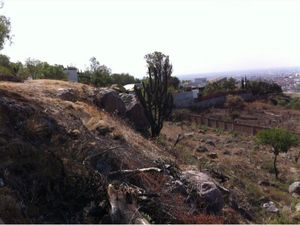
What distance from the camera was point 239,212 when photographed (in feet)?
40.2

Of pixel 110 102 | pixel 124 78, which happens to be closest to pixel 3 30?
pixel 110 102

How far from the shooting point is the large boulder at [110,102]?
18.0m

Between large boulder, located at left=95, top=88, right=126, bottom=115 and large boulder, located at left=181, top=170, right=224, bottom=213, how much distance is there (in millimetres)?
7182

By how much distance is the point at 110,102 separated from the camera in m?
18.2

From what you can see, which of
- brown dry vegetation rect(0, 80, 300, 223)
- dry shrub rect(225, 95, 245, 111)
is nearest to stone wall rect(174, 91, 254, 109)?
dry shrub rect(225, 95, 245, 111)

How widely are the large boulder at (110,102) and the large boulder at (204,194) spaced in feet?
23.6

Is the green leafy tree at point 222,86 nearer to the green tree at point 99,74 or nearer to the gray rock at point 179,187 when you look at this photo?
the green tree at point 99,74

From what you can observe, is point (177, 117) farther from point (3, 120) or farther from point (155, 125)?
point (3, 120)

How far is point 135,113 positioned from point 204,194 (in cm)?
931

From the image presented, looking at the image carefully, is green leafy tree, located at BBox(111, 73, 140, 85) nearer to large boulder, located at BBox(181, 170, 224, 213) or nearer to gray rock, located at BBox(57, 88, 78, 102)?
gray rock, located at BBox(57, 88, 78, 102)

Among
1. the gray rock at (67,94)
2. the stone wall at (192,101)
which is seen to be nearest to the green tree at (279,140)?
the gray rock at (67,94)

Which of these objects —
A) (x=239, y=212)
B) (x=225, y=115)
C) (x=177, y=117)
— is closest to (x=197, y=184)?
(x=239, y=212)

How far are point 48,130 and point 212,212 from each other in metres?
4.09

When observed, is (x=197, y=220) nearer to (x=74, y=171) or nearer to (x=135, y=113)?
(x=74, y=171)
